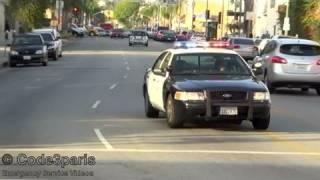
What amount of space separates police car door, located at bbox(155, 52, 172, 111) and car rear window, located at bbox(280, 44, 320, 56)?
9344 millimetres

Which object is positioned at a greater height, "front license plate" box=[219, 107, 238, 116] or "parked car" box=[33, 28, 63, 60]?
"front license plate" box=[219, 107, 238, 116]

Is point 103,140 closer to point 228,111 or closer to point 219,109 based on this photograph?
point 219,109

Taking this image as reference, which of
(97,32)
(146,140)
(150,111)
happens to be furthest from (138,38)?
(146,140)

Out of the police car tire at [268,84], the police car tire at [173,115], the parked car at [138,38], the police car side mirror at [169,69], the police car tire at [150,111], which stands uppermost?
the police car side mirror at [169,69]

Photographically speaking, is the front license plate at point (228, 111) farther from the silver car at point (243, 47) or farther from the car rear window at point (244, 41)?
the car rear window at point (244, 41)

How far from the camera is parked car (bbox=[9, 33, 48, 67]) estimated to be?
3900cm

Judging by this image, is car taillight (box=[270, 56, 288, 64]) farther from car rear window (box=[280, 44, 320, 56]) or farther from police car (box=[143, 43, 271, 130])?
police car (box=[143, 43, 271, 130])

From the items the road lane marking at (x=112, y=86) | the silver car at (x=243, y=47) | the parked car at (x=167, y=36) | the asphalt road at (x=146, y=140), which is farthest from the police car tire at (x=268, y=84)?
the parked car at (x=167, y=36)

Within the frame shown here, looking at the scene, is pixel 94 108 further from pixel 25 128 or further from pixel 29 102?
pixel 25 128

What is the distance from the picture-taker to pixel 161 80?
15.4m

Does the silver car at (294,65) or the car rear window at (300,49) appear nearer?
the silver car at (294,65)

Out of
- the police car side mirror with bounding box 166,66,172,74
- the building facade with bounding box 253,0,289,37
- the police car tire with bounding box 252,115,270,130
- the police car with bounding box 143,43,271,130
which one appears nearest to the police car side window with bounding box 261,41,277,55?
the police car with bounding box 143,43,271,130

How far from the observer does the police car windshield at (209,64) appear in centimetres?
1502

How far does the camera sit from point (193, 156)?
11234mm
